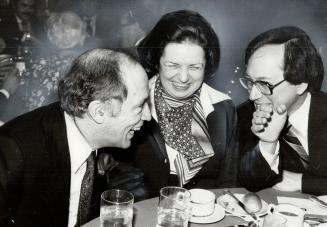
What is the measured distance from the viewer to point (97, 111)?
2.07 m

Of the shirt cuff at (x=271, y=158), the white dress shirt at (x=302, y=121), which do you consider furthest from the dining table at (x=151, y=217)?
the white dress shirt at (x=302, y=121)

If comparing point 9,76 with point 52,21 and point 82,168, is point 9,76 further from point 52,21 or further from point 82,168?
point 82,168

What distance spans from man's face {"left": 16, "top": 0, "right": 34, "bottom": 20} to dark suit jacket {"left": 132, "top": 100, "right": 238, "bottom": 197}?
96 centimetres

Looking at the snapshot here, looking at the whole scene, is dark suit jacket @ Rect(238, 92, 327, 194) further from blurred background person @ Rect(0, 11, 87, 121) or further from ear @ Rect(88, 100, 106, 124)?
blurred background person @ Rect(0, 11, 87, 121)

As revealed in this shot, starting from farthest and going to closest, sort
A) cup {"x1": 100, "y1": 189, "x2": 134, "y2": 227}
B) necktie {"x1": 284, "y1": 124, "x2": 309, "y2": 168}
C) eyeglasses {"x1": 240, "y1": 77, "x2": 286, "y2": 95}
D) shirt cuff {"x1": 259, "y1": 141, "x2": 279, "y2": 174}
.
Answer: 1. necktie {"x1": 284, "y1": 124, "x2": 309, "y2": 168}
2. eyeglasses {"x1": 240, "y1": 77, "x2": 286, "y2": 95}
3. shirt cuff {"x1": 259, "y1": 141, "x2": 279, "y2": 174}
4. cup {"x1": 100, "y1": 189, "x2": 134, "y2": 227}

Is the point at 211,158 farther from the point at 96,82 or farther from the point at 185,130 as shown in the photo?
the point at 96,82

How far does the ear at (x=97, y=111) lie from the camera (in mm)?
2057

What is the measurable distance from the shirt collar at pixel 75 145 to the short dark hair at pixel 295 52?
1.16 meters

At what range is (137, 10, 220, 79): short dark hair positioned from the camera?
2406mm

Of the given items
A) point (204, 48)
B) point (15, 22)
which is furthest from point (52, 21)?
point (204, 48)

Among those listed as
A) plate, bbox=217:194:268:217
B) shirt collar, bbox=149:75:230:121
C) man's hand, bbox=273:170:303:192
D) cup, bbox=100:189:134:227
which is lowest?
man's hand, bbox=273:170:303:192

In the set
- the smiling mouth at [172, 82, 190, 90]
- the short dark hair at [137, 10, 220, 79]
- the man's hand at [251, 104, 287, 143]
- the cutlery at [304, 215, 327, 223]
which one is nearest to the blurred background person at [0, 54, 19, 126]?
the short dark hair at [137, 10, 220, 79]

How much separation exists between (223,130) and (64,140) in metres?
1.15

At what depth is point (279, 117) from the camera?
2664mm
